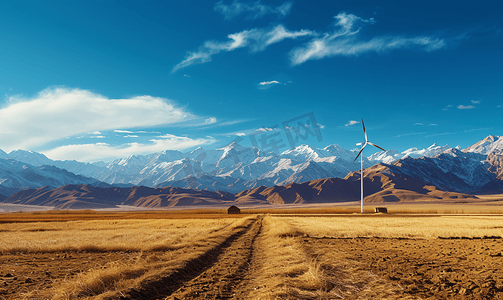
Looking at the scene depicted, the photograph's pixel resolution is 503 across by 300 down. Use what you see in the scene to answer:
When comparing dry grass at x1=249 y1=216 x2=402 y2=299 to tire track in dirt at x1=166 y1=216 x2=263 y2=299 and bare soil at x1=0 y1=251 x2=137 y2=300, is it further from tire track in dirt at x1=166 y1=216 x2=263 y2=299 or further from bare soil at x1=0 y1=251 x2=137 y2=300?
bare soil at x1=0 y1=251 x2=137 y2=300

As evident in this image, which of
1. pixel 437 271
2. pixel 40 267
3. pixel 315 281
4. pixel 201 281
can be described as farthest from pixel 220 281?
pixel 40 267

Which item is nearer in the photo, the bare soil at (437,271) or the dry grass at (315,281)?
the bare soil at (437,271)

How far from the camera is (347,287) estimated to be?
40.7 feet

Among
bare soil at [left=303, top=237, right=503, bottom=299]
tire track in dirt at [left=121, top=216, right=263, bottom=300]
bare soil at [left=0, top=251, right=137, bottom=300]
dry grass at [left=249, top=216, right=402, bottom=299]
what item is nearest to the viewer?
bare soil at [left=303, top=237, right=503, bottom=299]

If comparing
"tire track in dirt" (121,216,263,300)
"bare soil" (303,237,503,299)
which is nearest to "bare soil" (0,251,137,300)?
"tire track in dirt" (121,216,263,300)

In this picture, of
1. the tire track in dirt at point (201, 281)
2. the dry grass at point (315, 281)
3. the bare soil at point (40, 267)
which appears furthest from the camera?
the bare soil at point (40, 267)

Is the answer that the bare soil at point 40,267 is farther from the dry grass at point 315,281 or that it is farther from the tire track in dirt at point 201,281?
the dry grass at point 315,281

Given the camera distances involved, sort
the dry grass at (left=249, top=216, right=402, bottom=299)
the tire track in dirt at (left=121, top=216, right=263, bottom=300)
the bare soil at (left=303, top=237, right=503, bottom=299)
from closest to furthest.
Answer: the bare soil at (left=303, top=237, right=503, bottom=299) < the dry grass at (left=249, top=216, right=402, bottom=299) < the tire track in dirt at (left=121, top=216, right=263, bottom=300)

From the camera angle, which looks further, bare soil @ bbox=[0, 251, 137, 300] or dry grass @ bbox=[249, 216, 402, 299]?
bare soil @ bbox=[0, 251, 137, 300]

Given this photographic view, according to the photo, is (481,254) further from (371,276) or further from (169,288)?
(169,288)

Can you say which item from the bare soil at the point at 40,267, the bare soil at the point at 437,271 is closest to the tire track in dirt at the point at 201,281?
the bare soil at the point at 40,267

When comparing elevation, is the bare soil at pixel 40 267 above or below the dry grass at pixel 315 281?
below

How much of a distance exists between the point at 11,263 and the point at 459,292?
86.4 feet

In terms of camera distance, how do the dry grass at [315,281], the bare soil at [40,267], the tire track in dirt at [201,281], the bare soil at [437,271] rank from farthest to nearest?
the bare soil at [40,267] → the tire track in dirt at [201,281] → the dry grass at [315,281] → the bare soil at [437,271]
